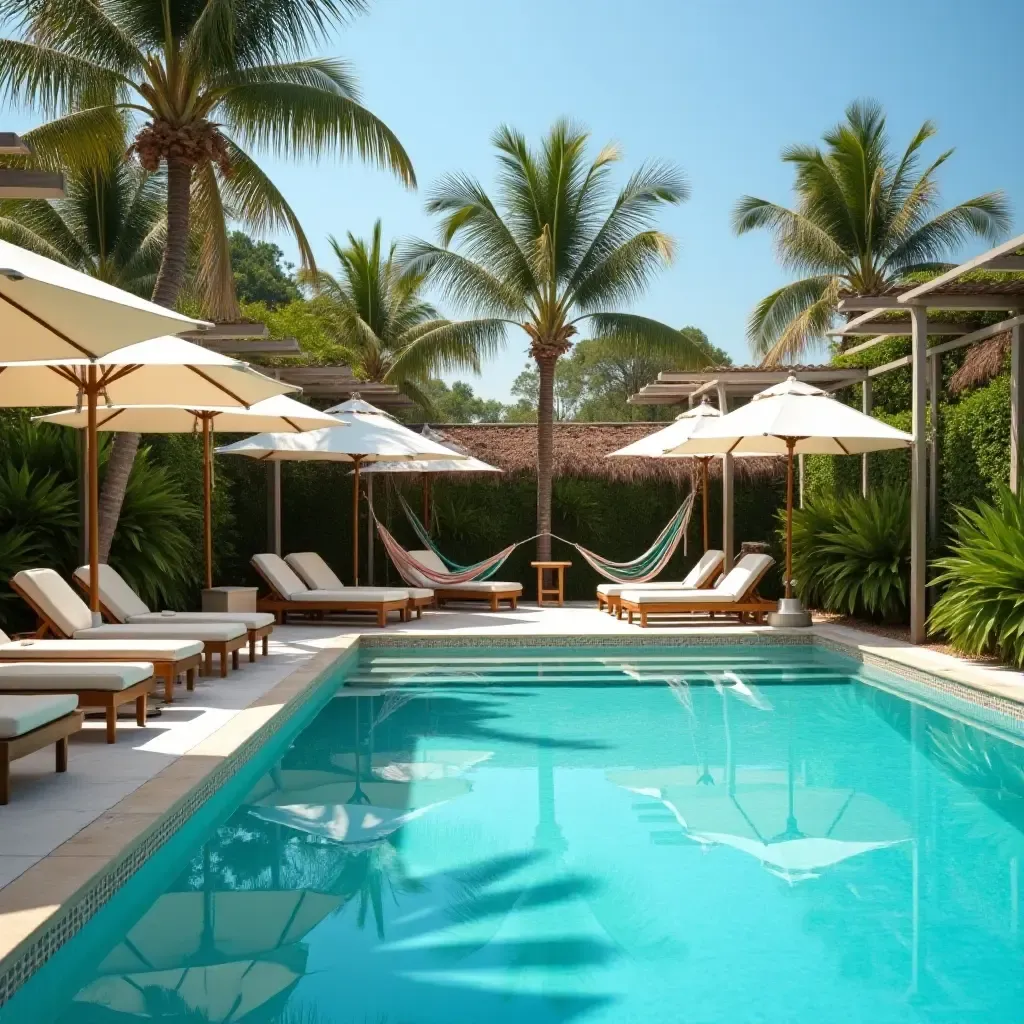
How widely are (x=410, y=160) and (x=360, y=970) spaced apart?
1088cm

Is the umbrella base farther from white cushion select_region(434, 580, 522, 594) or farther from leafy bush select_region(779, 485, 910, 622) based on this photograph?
white cushion select_region(434, 580, 522, 594)

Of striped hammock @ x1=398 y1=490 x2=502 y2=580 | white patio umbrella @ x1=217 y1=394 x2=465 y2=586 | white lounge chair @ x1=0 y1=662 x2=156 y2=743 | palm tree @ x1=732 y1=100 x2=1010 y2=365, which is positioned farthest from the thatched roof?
white lounge chair @ x1=0 y1=662 x2=156 y2=743

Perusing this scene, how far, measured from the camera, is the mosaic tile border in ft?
11.1

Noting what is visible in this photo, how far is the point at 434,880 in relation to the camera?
478 centimetres

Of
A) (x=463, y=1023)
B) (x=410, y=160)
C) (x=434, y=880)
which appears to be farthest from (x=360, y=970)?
(x=410, y=160)

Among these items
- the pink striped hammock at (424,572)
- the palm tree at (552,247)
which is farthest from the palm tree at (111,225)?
the pink striped hammock at (424,572)

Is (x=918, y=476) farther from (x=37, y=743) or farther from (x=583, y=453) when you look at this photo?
(x=37, y=743)

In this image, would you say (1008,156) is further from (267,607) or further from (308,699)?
(308,699)

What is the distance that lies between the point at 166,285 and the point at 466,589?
531 cm

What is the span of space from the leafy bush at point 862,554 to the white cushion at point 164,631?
6616mm

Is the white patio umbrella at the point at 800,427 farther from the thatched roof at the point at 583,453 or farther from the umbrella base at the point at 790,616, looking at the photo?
the thatched roof at the point at 583,453

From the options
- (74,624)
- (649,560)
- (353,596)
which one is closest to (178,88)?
(353,596)

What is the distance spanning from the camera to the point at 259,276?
52.5 m

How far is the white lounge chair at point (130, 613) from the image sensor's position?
29.2 feet
